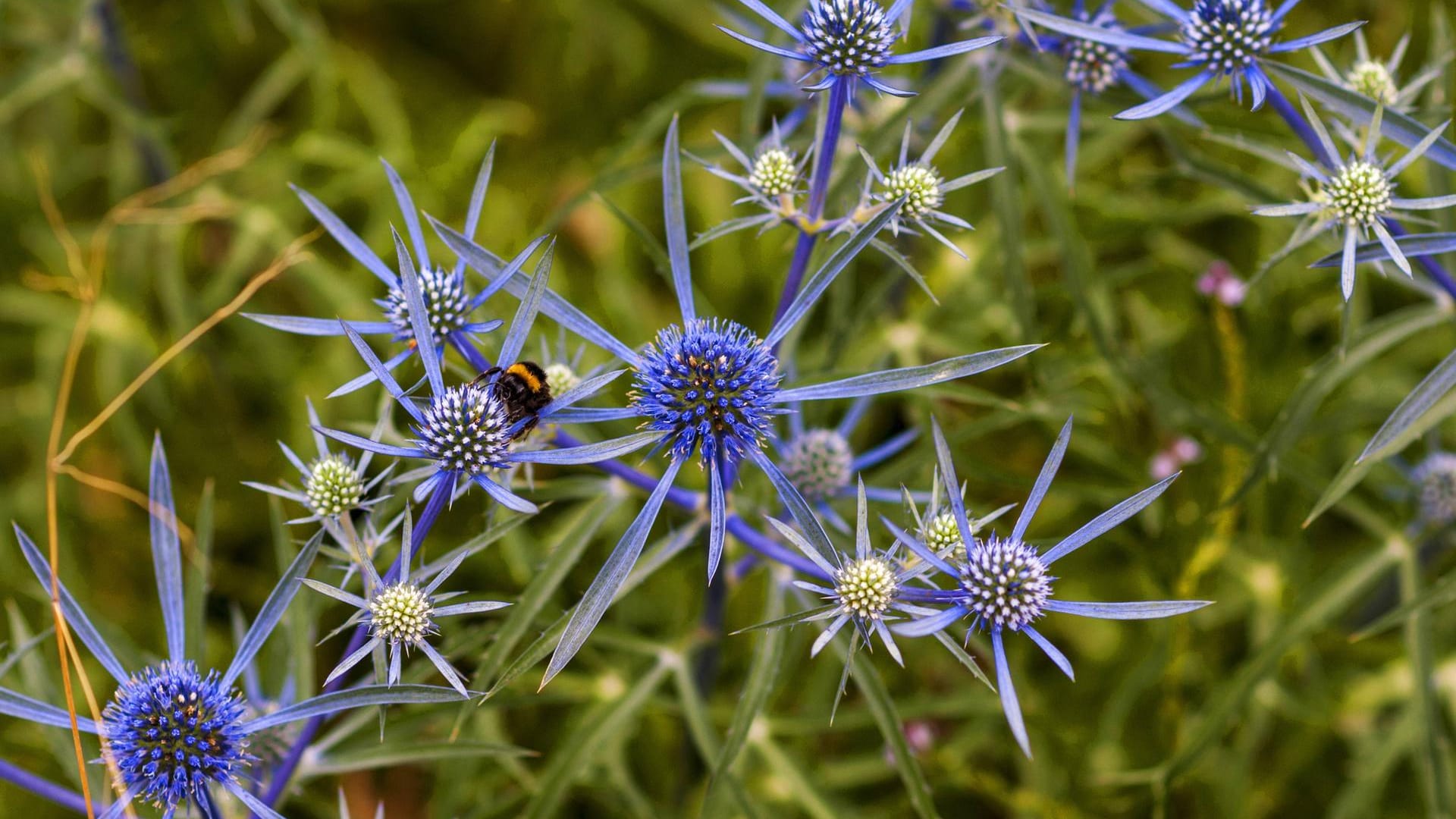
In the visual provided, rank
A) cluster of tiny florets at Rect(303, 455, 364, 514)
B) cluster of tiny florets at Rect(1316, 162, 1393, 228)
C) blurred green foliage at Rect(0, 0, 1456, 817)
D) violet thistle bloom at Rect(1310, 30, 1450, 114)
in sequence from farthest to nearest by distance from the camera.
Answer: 1. blurred green foliage at Rect(0, 0, 1456, 817)
2. violet thistle bloom at Rect(1310, 30, 1450, 114)
3. cluster of tiny florets at Rect(1316, 162, 1393, 228)
4. cluster of tiny florets at Rect(303, 455, 364, 514)

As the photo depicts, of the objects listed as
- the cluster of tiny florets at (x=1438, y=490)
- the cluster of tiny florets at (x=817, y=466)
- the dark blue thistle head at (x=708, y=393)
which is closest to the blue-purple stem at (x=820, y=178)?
the dark blue thistle head at (x=708, y=393)

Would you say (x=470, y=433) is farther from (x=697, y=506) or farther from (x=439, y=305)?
(x=697, y=506)

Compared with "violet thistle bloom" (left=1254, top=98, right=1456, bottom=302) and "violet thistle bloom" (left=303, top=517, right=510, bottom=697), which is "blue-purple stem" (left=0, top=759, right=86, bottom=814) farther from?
"violet thistle bloom" (left=1254, top=98, right=1456, bottom=302)

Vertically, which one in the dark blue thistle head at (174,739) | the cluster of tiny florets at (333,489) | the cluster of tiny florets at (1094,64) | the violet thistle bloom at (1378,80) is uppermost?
the cluster of tiny florets at (1094,64)

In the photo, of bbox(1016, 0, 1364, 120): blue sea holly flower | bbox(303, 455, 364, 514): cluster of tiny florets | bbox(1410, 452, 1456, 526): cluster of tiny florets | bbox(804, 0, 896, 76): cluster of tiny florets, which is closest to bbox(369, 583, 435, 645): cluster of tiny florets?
bbox(303, 455, 364, 514): cluster of tiny florets

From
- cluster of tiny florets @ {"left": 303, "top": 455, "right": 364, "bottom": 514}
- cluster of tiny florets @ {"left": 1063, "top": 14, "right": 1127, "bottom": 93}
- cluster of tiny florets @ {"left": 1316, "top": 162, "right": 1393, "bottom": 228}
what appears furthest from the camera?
cluster of tiny florets @ {"left": 1063, "top": 14, "right": 1127, "bottom": 93}

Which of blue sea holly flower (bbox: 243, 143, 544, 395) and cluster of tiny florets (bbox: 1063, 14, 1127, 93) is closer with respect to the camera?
blue sea holly flower (bbox: 243, 143, 544, 395)

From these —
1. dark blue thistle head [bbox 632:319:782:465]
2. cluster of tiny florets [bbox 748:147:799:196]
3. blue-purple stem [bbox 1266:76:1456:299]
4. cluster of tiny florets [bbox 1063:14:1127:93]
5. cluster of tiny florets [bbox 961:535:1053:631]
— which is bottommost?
cluster of tiny florets [bbox 961:535:1053:631]

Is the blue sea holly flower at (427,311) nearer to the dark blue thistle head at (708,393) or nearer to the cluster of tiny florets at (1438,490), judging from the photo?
the dark blue thistle head at (708,393)
